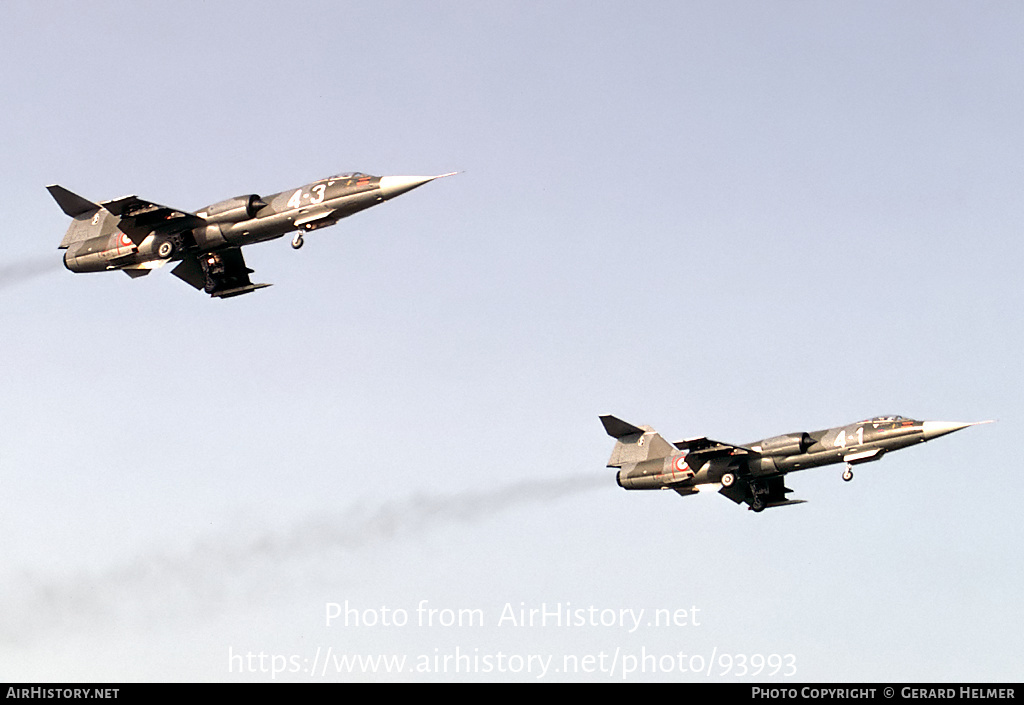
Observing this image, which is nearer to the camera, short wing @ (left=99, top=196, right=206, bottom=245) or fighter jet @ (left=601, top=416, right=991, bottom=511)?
short wing @ (left=99, top=196, right=206, bottom=245)

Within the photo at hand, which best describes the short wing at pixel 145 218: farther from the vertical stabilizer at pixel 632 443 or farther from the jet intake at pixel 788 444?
the jet intake at pixel 788 444

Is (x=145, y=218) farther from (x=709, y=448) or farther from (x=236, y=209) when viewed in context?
(x=709, y=448)

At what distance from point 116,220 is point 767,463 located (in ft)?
111

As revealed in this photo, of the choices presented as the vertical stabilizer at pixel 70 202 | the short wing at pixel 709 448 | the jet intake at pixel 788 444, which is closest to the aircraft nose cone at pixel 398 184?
the vertical stabilizer at pixel 70 202

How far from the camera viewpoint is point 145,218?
7225 cm

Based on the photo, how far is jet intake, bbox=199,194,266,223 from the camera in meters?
70.9

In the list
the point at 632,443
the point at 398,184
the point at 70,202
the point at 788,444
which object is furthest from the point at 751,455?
the point at 70,202

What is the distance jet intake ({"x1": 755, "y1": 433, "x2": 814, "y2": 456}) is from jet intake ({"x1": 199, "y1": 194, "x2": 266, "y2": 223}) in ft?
91.5

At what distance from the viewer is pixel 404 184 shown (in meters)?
68.1

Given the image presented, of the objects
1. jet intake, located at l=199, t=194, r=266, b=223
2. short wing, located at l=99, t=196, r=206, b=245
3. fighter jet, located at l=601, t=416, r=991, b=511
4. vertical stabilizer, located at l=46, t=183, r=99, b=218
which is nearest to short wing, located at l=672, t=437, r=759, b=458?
fighter jet, located at l=601, t=416, r=991, b=511

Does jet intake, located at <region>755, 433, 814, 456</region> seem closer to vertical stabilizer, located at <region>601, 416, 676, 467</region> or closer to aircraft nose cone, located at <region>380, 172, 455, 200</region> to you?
vertical stabilizer, located at <region>601, 416, 676, 467</region>
